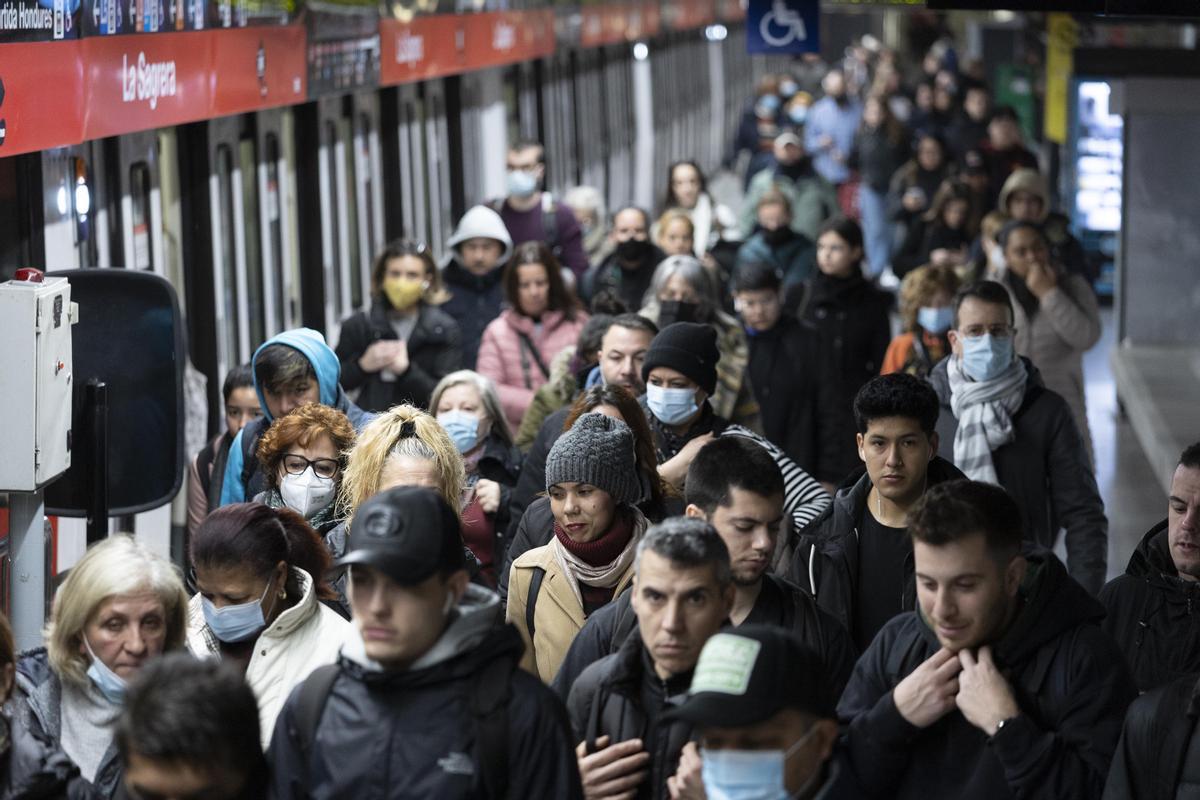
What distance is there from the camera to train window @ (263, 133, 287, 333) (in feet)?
35.7

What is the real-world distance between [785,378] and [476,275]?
251 centimetres

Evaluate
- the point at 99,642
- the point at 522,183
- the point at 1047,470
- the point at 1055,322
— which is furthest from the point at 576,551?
the point at 522,183

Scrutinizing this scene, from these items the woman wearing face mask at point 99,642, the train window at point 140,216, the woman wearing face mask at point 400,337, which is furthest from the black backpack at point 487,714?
the woman wearing face mask at point 400,337

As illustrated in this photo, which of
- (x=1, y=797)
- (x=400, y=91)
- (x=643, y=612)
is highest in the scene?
(x=400, y=91)

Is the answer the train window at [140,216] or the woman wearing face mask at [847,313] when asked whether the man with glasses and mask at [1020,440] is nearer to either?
the woman wearing face mask at [847,313]

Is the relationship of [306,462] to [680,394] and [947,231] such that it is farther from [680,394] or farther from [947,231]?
[947,231]

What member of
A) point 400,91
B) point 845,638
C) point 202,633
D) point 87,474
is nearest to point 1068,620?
point 845,638

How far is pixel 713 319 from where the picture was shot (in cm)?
823

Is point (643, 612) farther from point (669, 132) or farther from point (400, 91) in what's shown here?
point (669, 132)

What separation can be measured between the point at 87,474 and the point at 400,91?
901 centimetres

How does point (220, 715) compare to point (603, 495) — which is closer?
point (220, 715)

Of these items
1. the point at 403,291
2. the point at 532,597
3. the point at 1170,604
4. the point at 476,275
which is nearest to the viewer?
the point at 1170,604

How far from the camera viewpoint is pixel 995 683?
151 inches

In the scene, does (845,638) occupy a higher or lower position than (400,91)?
lower
